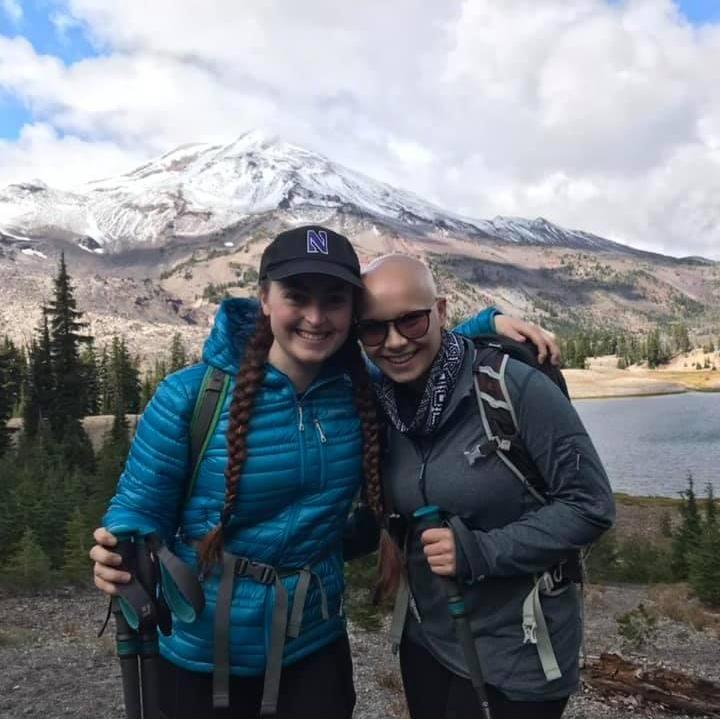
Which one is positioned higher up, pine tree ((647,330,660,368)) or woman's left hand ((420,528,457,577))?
pine tree ((647,330,660,368))

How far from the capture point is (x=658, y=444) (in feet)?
182

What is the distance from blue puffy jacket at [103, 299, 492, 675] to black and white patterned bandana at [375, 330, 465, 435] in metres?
0.28

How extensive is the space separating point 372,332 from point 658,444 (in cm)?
5834

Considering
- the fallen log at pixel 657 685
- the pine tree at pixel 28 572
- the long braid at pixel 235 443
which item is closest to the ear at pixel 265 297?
the long braid at pixel 235 443

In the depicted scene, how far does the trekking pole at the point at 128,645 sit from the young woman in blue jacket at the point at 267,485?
0.06 meters

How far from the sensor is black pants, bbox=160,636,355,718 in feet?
9.14

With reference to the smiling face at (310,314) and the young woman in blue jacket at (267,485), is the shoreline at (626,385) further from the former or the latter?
the smiling face at (310,314)

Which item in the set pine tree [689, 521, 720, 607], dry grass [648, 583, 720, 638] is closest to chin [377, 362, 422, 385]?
dry grass [648, 583, 720, 638]

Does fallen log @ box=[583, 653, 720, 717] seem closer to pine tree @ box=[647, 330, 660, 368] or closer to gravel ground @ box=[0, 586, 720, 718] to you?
gravel ground @ box=[0, 586, 720, 718]

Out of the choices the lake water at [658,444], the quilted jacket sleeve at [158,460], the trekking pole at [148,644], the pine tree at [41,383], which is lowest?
the lake water at [658,444]

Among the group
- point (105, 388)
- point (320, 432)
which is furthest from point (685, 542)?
point (105, 388)

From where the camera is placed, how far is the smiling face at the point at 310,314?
2670 millimetres

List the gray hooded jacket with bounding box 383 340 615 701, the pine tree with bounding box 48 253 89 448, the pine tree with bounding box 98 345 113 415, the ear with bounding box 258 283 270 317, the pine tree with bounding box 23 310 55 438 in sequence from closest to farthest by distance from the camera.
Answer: the gray hooded jacket with bounding box 383 340 615 701 → the ear with bounding box 258 283 270 317 → the pine tree with bounding box 48 253 89 448 → the pine tree with bounding box 23 310 55 438 → the pine tree with bounding box 98 345 113 415

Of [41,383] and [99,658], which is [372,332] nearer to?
[99,658]
